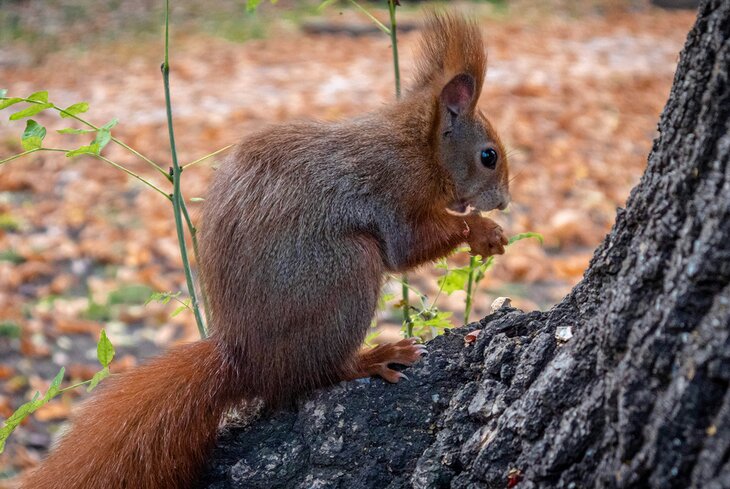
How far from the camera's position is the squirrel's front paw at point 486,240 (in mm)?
1748

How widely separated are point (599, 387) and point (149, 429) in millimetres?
729

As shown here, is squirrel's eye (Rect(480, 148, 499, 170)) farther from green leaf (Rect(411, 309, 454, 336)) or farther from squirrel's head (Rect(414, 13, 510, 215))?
green leaf (Rect(411, 309, 454, 336))

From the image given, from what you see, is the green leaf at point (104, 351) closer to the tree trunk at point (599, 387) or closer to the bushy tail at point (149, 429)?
the bushy tail at point (149, 429)

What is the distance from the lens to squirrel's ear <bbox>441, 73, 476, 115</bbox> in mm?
1886

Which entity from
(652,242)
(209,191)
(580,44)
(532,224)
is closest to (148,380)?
(209,191)

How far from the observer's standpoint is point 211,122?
16.8ft

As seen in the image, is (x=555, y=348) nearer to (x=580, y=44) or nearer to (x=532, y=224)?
(x=532, y=224)

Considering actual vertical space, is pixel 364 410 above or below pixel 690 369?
below

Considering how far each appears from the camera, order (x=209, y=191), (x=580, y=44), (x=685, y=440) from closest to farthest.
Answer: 1. (x=685, y=440)
2. (x=209, y=191)
3. (x=580, y=44)

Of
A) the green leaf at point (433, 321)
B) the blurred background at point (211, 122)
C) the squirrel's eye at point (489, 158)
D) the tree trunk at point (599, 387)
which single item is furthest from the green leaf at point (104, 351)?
the squirrel's eye at point (489, 158)

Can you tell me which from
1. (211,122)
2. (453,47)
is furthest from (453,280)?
(211,122)

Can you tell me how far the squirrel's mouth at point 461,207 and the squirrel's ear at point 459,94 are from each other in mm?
199

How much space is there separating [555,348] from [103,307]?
2546 mm

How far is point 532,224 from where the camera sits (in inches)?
156
